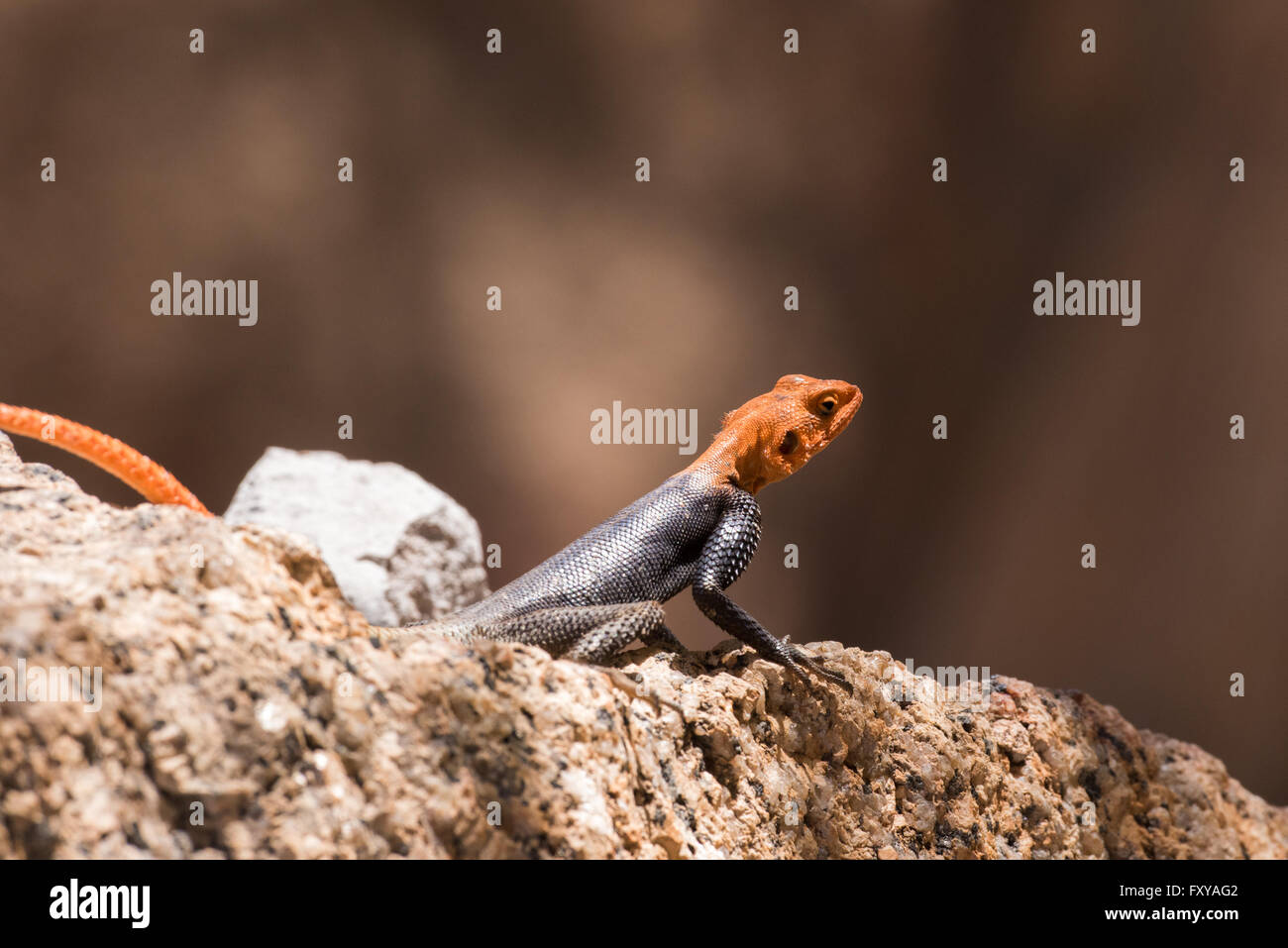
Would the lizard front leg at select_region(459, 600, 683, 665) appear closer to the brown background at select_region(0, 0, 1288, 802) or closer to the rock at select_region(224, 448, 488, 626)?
the rock at select_region(224, 448, 488, 626)

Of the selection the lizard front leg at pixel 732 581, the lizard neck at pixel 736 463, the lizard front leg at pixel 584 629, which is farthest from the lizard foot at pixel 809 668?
the lizard neck at pixel 736 463

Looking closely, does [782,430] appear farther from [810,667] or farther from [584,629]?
[584,629]

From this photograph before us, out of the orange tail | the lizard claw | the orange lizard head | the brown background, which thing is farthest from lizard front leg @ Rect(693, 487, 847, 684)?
the brown background

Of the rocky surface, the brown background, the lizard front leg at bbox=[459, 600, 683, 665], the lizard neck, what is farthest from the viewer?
the brown background

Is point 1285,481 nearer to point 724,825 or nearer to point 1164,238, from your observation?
point 1164,238

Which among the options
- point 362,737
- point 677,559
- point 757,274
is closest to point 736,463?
point 677,559

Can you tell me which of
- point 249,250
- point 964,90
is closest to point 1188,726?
point 964,90

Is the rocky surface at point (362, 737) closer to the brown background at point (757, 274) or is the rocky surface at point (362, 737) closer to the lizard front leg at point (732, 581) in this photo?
the lizard front leg at point (732, 581)
